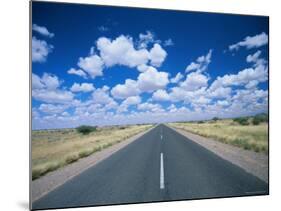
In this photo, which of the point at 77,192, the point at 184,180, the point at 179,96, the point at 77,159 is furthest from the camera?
the point at 77,159

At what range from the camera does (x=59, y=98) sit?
6945mm

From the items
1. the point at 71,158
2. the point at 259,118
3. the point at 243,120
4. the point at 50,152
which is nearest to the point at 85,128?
the point at 50,152

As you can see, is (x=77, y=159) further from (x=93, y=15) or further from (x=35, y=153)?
(x=93, y=15)

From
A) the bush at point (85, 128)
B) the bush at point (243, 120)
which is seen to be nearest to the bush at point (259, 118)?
the bush at point (243, 120)

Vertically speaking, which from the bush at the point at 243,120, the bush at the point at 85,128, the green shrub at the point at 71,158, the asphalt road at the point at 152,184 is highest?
the bush at the point at 243,120

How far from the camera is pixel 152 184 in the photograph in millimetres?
7090

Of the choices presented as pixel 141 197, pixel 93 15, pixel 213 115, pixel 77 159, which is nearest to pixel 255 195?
pixel 213 115

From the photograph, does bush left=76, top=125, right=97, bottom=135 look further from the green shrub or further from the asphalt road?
the green shrub

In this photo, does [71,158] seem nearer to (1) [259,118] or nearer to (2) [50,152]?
(2) [50,152]

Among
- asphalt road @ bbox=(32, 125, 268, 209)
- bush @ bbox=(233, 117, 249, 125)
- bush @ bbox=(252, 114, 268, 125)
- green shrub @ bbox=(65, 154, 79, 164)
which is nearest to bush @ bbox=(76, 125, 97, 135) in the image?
asphalt road @ bbox=(32, 125, 268, 209)

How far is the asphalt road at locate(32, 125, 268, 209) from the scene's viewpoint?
6418mm

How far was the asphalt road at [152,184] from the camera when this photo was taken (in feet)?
21.1

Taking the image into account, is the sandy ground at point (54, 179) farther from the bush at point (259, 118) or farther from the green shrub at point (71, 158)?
the bush at point (259, 118)

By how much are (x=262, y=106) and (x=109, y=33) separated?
4.89 metres
